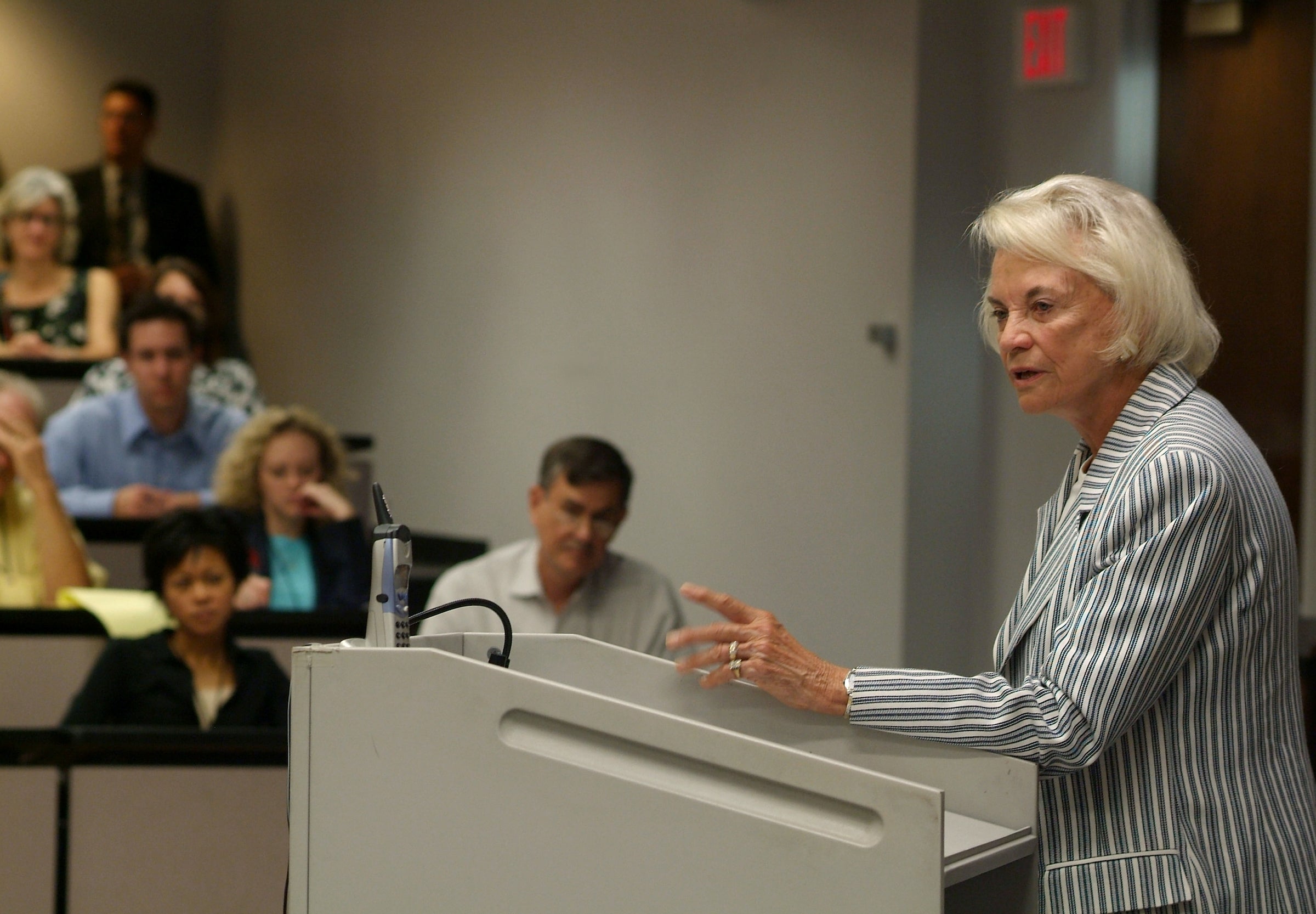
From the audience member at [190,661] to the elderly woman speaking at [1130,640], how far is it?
5.38 feet

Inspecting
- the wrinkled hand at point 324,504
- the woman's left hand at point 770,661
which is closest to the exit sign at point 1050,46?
the wrinkled hand at point 324,504

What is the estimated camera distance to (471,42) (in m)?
5.12

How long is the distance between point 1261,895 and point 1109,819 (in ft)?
0.48

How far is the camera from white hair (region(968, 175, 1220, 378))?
1.36 metres

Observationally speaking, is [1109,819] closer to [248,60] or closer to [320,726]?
[320,726]

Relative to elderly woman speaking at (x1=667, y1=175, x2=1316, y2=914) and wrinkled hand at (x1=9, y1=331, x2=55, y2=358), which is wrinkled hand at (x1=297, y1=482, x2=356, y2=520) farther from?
elderly woman speaking at (x1=667, y1=175, x2=1316, y2=914)

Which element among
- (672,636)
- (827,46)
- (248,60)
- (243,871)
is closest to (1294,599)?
(672,636)

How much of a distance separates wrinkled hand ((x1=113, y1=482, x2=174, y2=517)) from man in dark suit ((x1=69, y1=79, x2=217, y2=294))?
250 centimetres

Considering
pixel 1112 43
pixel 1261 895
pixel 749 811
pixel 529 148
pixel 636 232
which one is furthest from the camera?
pixel 529 148

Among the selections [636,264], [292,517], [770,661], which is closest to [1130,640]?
[770,661]

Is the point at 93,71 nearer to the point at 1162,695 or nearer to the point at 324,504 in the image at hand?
the point at 324,504

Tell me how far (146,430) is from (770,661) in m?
3.18

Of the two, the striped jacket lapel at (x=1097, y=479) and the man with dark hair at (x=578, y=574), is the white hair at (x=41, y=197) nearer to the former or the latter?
the man with dark hair at (x=578, y=574)

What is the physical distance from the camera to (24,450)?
11.1ft
